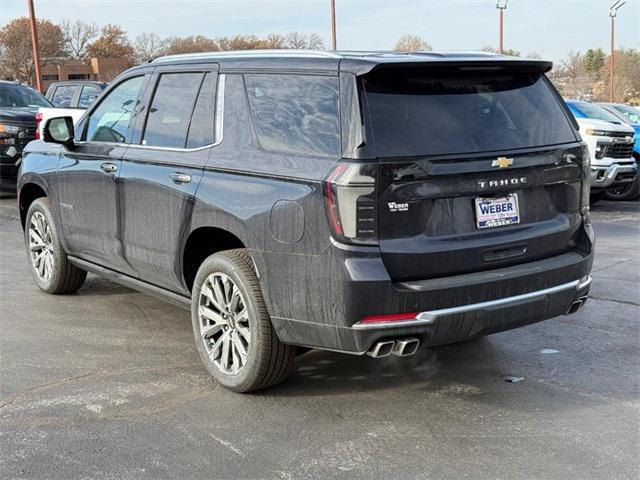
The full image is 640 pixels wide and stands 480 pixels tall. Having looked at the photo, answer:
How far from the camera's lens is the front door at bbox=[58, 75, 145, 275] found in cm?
538

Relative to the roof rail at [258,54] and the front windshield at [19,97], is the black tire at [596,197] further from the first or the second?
the front windshield at [19,97]

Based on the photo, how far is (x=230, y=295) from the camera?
14.3 ft

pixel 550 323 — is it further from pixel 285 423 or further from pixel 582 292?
pixel 285 423

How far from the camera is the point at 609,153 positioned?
12414 mm

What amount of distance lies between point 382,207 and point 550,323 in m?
2.61

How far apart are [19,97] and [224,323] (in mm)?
11719

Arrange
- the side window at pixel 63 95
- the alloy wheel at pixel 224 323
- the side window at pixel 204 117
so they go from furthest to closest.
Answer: the side window at pixel 63 95, the side window at pixel 204 117, the alloy wheel at pixel 224 323

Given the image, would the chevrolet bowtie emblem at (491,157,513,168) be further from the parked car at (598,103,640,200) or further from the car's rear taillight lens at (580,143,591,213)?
the parked car at (598,103,640,200)

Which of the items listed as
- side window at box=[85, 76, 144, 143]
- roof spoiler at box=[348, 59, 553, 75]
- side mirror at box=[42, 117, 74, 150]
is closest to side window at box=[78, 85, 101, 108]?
side mirror at box=[42, 117, 74, 150]

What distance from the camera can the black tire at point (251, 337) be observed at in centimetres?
411

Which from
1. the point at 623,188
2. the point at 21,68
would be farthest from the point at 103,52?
the point at 623,188

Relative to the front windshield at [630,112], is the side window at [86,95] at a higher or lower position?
higher

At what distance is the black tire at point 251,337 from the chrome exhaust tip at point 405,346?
0.71 m

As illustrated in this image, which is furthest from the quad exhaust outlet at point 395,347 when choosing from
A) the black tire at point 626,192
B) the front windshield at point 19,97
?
the front windshield at point 19,97
